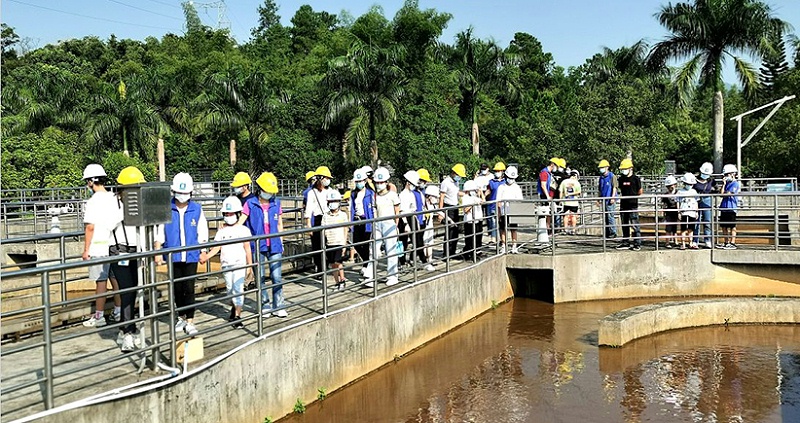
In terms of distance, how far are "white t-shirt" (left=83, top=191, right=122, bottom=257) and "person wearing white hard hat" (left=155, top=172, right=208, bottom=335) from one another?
0.47 m

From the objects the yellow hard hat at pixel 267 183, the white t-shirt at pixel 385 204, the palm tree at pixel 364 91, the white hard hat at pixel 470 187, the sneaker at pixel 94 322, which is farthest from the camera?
the palm tree at pixel 364 91

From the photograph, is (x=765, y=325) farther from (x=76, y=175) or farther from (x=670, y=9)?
(x=76, y=175)

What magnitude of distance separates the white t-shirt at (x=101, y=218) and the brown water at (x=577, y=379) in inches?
105

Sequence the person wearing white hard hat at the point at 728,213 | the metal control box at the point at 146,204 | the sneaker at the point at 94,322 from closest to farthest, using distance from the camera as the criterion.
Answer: the metal control box at the point at 146,204
the sneaker at the point at 94,322
the person wearing white hard hat at the point at 728,213

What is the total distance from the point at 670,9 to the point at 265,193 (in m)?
27.2

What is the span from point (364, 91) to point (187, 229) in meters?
28.0

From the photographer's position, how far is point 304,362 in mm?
9062

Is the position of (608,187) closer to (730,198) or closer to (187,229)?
(730,198)

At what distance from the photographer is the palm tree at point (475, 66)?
4184 cm

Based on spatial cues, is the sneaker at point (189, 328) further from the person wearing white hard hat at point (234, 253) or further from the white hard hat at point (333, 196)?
the white hard hat at point (333, 196)

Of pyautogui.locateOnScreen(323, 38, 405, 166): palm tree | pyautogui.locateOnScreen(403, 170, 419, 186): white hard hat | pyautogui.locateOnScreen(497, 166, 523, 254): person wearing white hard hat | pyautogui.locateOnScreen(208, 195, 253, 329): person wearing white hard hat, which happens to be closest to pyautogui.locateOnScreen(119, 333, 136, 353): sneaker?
pyautogui.locateOnScreen(208, 195, 253, 329): person wearing white hard hat

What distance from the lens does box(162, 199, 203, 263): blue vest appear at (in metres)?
8.61

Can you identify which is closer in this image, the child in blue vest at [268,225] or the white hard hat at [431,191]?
the child in blue vest at [268,225]

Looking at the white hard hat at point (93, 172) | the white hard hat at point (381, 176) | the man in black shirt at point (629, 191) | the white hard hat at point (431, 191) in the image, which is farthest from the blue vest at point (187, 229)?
the man in black shirt at point (629, 191)
